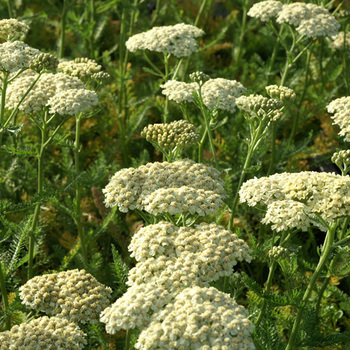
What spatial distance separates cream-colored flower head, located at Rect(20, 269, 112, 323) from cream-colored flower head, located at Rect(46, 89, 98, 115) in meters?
1.19

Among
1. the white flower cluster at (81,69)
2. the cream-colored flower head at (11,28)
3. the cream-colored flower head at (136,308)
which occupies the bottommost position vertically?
the cream-colored flower head at (136,308)

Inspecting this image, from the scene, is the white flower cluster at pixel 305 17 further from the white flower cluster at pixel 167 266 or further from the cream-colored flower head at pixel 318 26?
the white flower cluster at pixel 167 266

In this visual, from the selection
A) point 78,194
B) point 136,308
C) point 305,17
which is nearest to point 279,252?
point 136,308

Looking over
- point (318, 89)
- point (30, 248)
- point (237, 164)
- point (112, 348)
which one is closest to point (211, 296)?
point (112, 348)

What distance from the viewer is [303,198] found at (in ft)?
11.4

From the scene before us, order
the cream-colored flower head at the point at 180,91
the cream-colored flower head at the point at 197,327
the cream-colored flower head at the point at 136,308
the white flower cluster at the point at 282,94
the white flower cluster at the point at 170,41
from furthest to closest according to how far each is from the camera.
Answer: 1. the white flower cluster at the point at 170,41
2. the cream-colored flower head at the point at 180,91
3. the white flower cluster at the point at 282,94
4. the cream-colored flower head at the point at 136,308
5. the cream-colored flower head at the point at 197,327

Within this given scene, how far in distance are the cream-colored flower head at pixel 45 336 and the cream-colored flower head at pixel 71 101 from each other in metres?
1.49

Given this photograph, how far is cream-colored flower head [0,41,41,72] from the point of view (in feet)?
12.9

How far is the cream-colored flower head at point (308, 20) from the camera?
5.30m

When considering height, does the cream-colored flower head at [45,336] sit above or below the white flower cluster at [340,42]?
below

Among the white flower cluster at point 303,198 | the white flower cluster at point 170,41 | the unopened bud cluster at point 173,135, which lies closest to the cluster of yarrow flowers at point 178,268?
the unopened bud cluster at point 173,135

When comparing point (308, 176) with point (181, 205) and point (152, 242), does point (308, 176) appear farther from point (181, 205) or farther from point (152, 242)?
point (152, 242)

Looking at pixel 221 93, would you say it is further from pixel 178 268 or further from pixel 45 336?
pixel 45 336

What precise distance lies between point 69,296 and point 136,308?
61 cm
